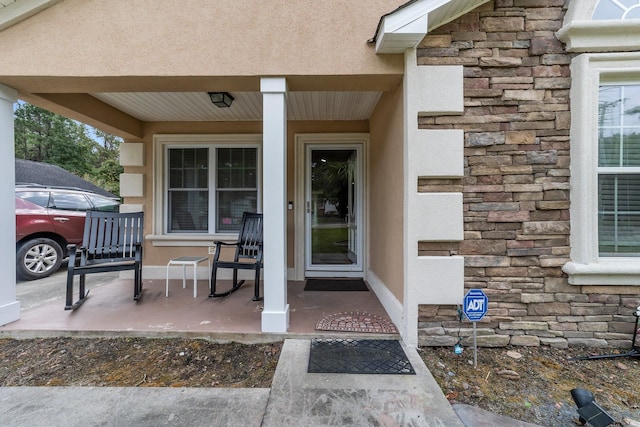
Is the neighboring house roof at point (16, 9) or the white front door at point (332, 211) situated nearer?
the neighboring house roof at point (16, 9)

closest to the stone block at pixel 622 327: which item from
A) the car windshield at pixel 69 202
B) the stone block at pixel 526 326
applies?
the stone block at pixel 526 326

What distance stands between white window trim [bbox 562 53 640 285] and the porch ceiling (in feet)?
5.87

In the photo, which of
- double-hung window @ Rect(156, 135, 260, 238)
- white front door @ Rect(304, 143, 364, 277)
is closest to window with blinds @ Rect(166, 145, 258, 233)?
double-hung window @ Rect(156, 135, 260, 238)

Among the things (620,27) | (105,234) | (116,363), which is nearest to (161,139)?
(105,234)

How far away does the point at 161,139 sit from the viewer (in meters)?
4.32

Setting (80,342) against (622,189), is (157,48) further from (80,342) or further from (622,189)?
(622,189)

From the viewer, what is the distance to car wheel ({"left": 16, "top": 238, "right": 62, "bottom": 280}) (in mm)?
4371

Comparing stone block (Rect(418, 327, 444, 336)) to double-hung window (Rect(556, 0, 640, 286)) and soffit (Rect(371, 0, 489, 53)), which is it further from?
soffit (Rect(371, 0, 489, 53))

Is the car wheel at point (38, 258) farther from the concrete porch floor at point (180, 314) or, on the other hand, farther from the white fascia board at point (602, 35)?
the white fascia board at point (602, 35)

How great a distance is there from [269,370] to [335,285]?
77.2 inches

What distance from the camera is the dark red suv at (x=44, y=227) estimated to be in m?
4.42

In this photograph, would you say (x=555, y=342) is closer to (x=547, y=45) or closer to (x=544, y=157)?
(x=544, y=157)

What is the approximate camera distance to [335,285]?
3.96 meters

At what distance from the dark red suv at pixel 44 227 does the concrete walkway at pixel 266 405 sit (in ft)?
11.7
